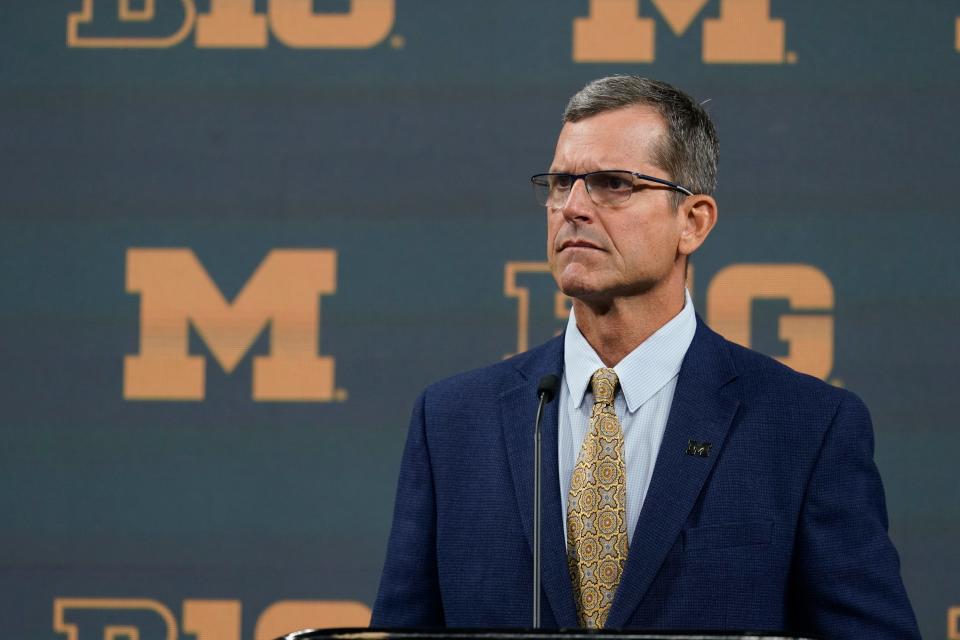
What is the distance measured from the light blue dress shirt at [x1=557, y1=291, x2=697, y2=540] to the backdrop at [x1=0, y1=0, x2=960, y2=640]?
110cm

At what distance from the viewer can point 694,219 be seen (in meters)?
2.05

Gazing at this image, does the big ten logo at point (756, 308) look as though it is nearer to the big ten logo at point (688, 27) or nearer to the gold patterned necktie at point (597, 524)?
the big ten logo at point (688, 27)

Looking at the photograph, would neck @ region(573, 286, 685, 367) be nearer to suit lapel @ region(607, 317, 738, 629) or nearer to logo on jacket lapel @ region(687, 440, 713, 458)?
suit lapel @ region(607, 317, 738, 629)

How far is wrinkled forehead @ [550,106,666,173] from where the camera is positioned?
1.93 meters

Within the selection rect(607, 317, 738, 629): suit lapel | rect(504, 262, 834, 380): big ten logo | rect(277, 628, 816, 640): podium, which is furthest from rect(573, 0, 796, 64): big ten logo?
rect(277, 628, 816, 640): podium

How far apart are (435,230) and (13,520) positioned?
139cm

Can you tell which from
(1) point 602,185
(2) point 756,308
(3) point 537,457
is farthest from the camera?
(2) point 756,308

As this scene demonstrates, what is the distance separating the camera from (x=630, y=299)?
1.97m

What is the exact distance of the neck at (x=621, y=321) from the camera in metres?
1.97

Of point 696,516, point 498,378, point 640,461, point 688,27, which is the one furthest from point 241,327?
point 696,516

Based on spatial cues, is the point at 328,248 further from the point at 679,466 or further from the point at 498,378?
the point at 679,466

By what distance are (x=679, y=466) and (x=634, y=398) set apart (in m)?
0.15

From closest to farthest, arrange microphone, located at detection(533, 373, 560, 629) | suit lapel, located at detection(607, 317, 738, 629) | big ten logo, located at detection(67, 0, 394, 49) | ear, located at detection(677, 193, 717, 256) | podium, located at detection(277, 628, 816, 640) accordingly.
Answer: podium, located at detection(277, 628, 816, 640), microphone, located at detection(533, 373, 560, 629), suit lapel, located at detection(607, 317, 738, 629), ear, located at detection(677, 193, 717, 256), big ten logo, located at detection(67, 0, 394, 49)

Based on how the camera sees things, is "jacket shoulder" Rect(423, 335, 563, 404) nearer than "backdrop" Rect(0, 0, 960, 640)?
Yes
